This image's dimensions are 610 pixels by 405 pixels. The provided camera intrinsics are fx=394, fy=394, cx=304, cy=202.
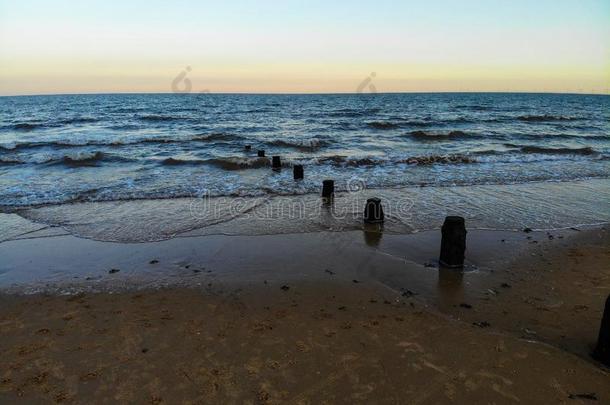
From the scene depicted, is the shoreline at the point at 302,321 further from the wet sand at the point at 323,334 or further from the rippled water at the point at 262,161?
the rippled water at the point at 262,161

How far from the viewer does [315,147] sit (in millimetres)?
24297

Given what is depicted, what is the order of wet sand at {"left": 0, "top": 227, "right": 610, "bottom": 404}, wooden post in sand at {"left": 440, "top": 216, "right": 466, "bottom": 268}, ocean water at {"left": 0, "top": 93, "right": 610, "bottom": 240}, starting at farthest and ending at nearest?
1. ocean water at {"left": 0, "top": 93, "right": 610, "bottom": 240}
2. wooden post in sand at {"left": 440, "top": 216, "right": 466, "bottom": 268}
3. wet sand at {"left": 0, "top": 227, "right": 610, "bottom": 404}

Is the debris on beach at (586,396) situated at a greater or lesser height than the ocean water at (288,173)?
lesser

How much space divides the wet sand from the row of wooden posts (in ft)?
0.70

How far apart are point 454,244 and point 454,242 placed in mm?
34

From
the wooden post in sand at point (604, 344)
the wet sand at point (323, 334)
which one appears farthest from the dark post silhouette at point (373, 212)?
the wooden post in sand at point (604, 344)

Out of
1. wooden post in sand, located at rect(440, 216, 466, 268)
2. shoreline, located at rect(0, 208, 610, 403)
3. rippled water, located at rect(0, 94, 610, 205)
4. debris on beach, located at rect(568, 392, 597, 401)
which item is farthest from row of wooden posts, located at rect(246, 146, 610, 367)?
rippled water, located at rect(0, 94, 610, 205)

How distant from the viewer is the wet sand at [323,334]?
389 centimetres

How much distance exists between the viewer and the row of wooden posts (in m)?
4.12

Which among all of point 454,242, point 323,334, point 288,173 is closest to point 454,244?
point 454,242

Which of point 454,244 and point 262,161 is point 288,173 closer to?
point 262,161

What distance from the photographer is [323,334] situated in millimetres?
4797

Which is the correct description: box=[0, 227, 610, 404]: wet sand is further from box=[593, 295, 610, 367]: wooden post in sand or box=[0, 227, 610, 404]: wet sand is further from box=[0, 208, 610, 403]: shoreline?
box=[593, 295, 610, 367]: wooden post in sand

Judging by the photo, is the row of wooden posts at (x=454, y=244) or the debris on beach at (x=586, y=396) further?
the row of wooden posts at (x=454, y=244)
